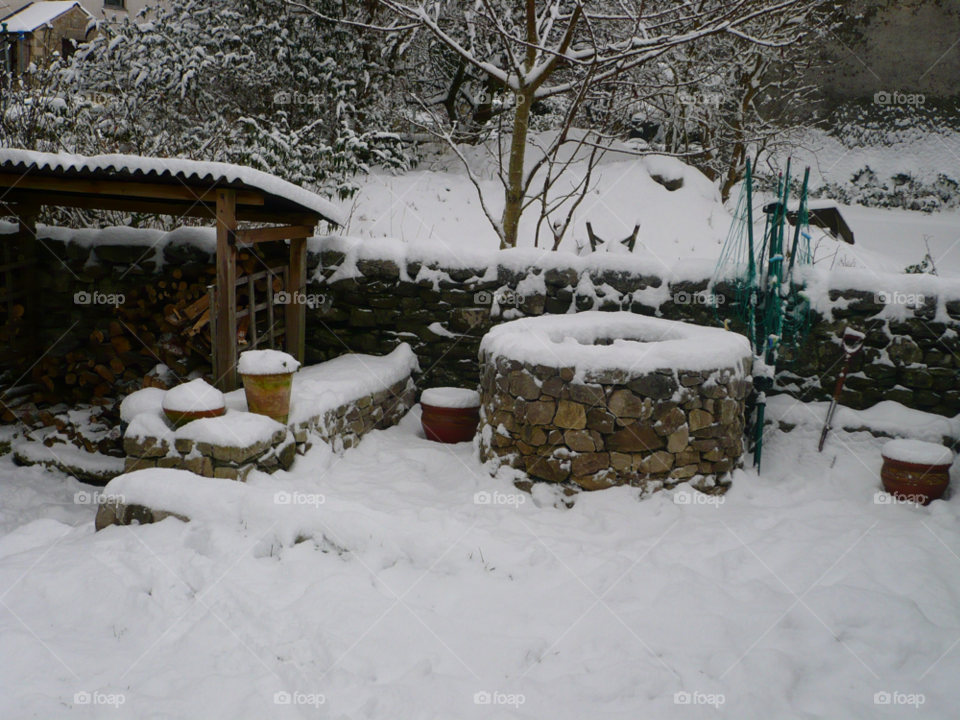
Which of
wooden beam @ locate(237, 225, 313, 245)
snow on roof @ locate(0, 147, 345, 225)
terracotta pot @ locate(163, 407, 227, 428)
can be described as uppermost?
snow on roof @ locate(0, 147, 345, 225)

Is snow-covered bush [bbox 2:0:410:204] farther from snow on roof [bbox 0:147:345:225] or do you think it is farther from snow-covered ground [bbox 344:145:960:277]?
snow on roof [bbox 0:147:345:225]

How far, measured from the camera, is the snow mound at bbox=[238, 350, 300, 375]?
4316 millimetres

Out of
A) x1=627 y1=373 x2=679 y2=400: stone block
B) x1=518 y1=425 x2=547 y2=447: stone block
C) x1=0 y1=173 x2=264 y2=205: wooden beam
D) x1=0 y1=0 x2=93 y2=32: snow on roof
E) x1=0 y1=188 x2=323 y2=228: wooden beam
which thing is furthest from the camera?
x1=0 y1=0 x2=93 y2=32: snow on roof

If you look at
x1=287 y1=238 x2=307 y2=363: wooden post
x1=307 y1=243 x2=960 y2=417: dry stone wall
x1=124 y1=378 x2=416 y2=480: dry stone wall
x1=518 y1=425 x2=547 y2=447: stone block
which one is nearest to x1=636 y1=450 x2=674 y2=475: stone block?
x1=518 y1=425 x2=547 y2=447: stone block

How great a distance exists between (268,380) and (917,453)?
462 centimetres

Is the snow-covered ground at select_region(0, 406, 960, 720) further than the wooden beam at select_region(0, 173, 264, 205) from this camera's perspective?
No

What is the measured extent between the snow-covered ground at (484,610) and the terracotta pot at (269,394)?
47cm

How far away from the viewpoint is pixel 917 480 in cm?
450

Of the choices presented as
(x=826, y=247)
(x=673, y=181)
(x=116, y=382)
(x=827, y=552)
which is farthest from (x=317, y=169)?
(x=827, y=552)

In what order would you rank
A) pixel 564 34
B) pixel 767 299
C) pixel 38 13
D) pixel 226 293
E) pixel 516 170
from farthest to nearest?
pixel 38 13
pixel 564 34
pixel 516 170
pixel 767 299
pixel 226 293

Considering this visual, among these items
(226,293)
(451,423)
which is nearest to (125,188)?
(226,293)

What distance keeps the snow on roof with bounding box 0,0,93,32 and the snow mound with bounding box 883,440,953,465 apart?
22.1 meters

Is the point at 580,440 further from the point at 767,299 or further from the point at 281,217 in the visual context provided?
the point at 281,217

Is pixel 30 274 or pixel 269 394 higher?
pixel 30 274
